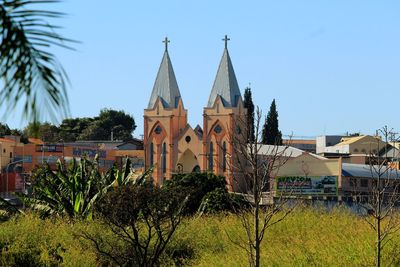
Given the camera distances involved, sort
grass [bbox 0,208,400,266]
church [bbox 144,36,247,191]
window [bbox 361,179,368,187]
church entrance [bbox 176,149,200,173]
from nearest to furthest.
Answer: grass [bbox 0,208,400,266] → window [bbox 361,179,368,187] → church [bbox 144,36,247,191] → church entrance [bbox 176,149,200,173]

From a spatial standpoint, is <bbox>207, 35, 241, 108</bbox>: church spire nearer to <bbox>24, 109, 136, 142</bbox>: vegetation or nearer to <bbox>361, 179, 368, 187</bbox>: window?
<bbox>361, 179, 368, 187</bbox>: window

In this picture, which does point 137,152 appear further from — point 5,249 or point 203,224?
point 5,249

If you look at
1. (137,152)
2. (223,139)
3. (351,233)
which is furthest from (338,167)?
(351,233)

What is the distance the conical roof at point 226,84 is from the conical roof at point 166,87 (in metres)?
3.60

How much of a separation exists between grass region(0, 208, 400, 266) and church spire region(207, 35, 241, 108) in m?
50.4

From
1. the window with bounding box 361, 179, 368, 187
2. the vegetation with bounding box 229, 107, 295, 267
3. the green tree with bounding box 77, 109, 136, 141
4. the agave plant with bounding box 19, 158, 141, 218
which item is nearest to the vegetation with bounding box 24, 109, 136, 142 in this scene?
the green tree with bounding box 77, 109, 136, 141

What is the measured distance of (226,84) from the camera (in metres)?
78.8

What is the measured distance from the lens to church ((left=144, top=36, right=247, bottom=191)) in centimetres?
7788

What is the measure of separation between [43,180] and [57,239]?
6.48 metres

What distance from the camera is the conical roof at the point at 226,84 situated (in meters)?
78.5

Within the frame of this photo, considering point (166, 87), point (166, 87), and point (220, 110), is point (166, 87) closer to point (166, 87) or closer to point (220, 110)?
point (166, 87)

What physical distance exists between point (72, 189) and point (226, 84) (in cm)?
5170

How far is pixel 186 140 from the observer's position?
8012 cm

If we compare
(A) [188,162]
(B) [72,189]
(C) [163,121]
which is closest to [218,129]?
(A) [188,162]
